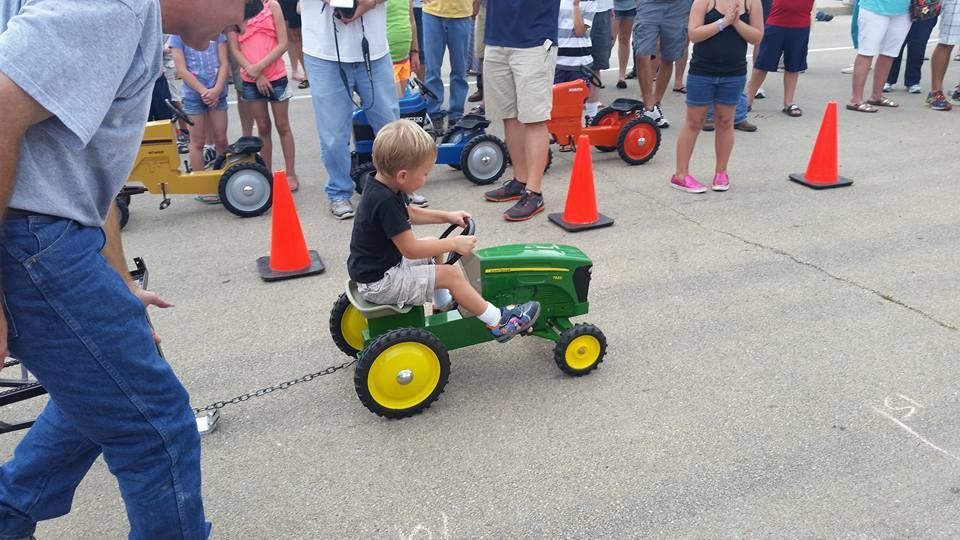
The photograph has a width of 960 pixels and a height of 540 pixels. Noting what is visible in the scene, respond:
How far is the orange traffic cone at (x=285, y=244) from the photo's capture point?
187 inches

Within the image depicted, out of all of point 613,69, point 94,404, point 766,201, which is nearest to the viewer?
point 94,404

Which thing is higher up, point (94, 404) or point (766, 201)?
point (94, 404)

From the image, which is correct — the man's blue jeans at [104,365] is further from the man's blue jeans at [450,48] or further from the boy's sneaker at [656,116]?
the man's blue jeans at [450,48]

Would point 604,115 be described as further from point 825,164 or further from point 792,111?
point 792,111

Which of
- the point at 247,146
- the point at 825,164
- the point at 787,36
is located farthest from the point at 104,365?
the point at 787,36

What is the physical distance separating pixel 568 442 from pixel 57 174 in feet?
7.14

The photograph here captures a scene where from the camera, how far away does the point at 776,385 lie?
354cm

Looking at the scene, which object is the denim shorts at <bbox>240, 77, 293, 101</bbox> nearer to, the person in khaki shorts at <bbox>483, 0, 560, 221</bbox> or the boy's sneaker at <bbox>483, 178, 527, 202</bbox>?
the person in khaki shorts at <bbox>483, 0, 560, 221</bbox>

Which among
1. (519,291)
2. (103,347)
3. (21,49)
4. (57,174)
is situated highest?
(21,49)

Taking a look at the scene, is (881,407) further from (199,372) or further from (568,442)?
(199,372)

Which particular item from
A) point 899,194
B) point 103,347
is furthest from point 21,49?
point 899,194

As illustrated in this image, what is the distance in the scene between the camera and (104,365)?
1.84 m

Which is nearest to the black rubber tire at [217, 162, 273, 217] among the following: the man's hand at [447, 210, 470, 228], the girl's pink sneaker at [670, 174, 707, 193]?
the man's hand at [447, 210, 470, 228]

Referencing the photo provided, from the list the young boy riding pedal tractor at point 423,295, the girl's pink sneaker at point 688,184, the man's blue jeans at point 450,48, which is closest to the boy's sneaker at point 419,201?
the man's blue jeans at point 450,48
